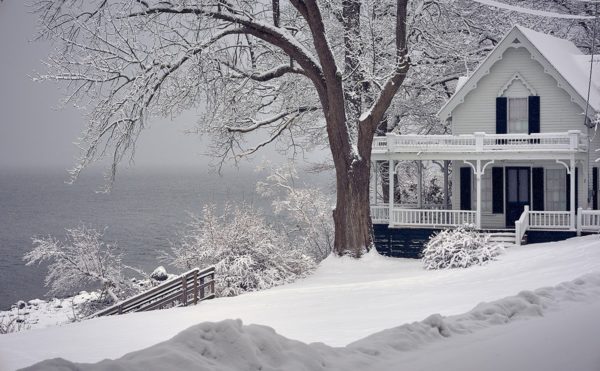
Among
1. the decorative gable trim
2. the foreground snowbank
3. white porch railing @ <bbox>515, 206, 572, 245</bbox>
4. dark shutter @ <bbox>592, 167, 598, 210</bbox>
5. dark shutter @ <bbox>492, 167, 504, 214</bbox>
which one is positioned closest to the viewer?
the foreground snowbank

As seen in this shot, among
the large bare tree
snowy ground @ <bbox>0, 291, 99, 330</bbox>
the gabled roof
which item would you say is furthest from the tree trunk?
snowy ground @ <bbox>0, 291, 99, 330</bbox>

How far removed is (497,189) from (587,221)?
405 cm

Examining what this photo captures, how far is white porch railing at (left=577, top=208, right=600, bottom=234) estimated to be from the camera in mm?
26516

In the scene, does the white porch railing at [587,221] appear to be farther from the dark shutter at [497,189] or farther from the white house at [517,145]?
the dark shutter at [497,189]

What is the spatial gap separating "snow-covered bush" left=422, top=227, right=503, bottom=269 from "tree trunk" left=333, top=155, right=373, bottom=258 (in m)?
2.44

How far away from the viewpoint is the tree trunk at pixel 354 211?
2566cm

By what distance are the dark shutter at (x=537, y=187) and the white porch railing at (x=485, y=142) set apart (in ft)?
4.59

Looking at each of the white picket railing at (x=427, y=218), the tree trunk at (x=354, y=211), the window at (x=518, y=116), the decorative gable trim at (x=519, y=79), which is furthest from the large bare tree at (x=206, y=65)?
the window at (x=518, y=116)

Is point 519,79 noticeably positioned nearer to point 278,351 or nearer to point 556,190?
point 556,190

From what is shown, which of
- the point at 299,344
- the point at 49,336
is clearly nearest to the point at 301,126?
the point at 49,336

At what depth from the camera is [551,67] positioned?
28.0 metres

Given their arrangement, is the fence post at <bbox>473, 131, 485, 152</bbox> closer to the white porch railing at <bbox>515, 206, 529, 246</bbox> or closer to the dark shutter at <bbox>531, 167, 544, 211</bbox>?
the white porch railing at <bbox>515, 206, 529, 246</bbox>

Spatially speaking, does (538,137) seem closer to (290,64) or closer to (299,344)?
(290,64)

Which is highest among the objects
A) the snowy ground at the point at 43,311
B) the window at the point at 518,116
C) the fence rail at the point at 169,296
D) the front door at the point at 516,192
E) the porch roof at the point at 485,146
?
the window at the point at 518,116
